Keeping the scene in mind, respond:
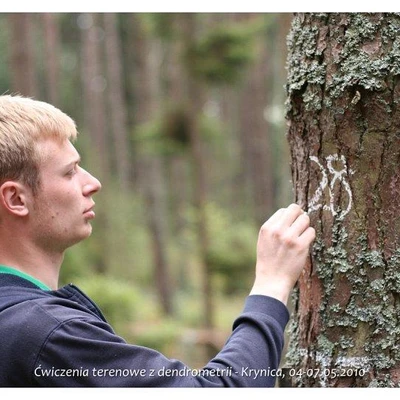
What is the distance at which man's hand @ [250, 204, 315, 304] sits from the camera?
5.52 feet

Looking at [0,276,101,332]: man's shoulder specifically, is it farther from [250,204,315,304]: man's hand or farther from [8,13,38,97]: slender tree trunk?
[8,13,38,97]: slender tree trunk

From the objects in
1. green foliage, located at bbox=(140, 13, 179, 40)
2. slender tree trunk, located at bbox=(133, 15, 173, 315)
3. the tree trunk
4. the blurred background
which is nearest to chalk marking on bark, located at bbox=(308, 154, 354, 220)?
the tree trunk

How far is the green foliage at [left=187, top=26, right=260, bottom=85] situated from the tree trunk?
6195 millimetres

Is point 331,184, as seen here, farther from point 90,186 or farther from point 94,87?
point 94,87

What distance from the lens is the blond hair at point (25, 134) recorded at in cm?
171

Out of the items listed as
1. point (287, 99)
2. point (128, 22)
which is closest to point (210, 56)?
point (287, 99)

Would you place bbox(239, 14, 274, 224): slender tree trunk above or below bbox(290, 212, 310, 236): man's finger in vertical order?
above

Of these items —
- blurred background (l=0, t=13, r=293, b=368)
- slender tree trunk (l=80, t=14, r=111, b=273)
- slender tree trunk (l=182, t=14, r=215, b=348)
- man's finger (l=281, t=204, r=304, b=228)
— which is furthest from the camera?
slender tree trunk (l=80, t=14, r=111, b=273)

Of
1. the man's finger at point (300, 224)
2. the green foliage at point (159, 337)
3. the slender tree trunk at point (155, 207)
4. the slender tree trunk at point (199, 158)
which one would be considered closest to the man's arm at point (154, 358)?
the man's finger at point (300, 224)

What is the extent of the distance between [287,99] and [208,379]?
100 cm

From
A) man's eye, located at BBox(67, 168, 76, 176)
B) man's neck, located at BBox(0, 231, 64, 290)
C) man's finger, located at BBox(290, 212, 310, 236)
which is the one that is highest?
man's eye, located at BBox(67, 168, 76, 176)

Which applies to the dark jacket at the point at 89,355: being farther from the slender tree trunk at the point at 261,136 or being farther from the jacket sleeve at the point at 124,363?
the slender tree trunk at the point at 261,136

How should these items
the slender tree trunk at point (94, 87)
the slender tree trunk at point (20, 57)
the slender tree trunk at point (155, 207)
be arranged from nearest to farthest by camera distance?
the slender tree trunk at point (20, 57), the slender tree trunk at point (155, 207), the slender tree trunk at point (94, 87)

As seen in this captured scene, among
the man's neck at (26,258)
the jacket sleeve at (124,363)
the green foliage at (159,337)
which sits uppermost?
the green foliage at (159,337)
